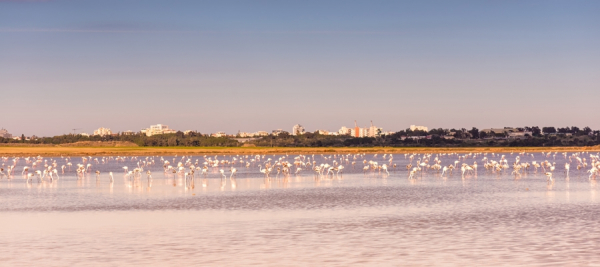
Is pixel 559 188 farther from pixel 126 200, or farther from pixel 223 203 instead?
pixel 126 200

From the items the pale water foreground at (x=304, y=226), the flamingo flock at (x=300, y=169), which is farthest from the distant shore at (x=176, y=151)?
the pale water foreground at (x=304, y=226)

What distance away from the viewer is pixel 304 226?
763 inches

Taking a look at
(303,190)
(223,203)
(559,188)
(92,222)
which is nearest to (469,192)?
(559,188)

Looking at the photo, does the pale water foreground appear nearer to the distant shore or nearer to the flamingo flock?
the flamingo flock

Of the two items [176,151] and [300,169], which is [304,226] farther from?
[176,151]

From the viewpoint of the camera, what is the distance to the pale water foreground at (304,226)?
14.6 metres

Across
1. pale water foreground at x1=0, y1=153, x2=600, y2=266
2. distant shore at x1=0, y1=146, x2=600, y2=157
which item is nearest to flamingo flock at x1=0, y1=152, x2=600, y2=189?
pale water foreground at x1=0, y1=153, x2=600, y2=266

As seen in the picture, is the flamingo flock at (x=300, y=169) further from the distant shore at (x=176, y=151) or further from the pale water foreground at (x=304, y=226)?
the distant shore at (x=176, y=151)

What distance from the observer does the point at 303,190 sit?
33156 millimetres

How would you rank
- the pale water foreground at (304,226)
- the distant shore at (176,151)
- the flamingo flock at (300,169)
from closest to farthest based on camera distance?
the pale water foreground at (304,226) < the flamingo flock at (300,169) < the distant shore at (176,151)

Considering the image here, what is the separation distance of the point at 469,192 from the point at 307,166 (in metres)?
30.5

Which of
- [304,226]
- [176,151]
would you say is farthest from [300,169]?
[176,151]

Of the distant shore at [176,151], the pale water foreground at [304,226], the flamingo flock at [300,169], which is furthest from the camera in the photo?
the distant shore at [176,151]

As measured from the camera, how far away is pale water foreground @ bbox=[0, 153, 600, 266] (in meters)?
14.6
